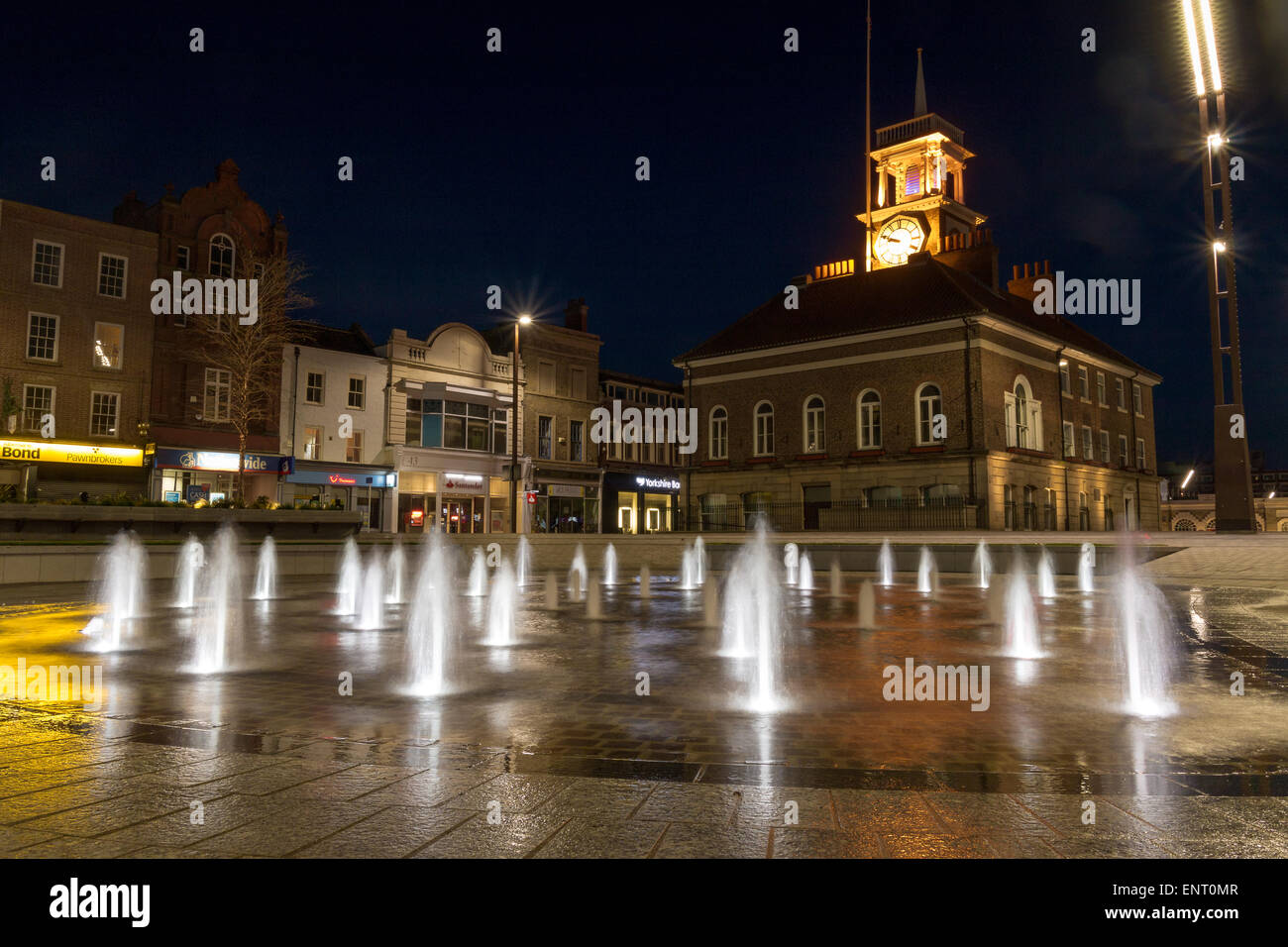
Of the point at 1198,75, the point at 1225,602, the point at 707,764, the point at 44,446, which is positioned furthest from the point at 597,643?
the point at 44,446

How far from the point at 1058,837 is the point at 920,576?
1856 cm

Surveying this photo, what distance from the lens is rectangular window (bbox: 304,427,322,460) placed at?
37562 millimetres

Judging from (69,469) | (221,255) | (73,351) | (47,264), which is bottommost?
(69,469)

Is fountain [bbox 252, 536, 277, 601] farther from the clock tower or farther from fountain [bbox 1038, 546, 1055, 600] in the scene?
the clock tower

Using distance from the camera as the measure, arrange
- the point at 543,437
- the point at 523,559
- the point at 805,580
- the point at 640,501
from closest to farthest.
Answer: the point at 805,580
the point at 523,559
the point at 543,437
the point at 640,501

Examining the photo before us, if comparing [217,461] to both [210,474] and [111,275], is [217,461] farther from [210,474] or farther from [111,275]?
[111,275]

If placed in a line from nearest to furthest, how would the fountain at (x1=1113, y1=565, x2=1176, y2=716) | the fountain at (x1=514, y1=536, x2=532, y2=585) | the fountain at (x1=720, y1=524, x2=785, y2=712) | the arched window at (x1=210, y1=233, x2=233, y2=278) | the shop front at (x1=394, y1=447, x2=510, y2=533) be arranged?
1. the fountain at (x1=1113, y1=565, x2=1176, y2=716)
2. the fountain at (x1=720, y1=524, x2=785, y2=712)
3. the fountain at (x1=514, y1=536, x2=532, y2=585)
4. the arched window at (x1=210, y1=233, x2=233, y2=278)
5. the shop front at (x1=394, y1=447, x2=510, y2=533)

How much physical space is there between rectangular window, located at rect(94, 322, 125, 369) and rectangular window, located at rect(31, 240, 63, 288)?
Result: 2.13m

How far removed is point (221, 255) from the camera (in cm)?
3578

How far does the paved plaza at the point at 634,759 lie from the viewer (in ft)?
11.5

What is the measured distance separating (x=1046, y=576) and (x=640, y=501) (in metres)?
35.0

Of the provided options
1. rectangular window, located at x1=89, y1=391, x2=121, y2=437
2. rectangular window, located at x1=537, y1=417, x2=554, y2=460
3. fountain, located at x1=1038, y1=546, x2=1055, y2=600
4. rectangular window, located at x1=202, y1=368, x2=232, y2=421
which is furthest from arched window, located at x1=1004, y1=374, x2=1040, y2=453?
rectangular window, located at x1=89, y1=391, x2=121, y2=437

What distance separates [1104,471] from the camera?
44.6 metres

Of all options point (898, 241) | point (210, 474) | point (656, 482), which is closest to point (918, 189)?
point (898, 241)
